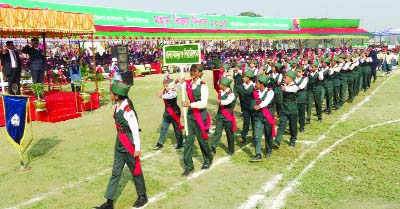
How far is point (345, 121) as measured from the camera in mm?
11641

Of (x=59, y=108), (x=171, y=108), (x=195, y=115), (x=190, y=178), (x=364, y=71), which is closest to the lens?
(x=190, y=178)

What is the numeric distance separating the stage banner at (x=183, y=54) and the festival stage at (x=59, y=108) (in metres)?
5.37

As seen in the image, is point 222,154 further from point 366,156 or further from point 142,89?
point 142,89

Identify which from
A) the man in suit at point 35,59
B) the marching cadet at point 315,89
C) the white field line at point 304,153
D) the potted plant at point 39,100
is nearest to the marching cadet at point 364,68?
the white field line at point 304,153

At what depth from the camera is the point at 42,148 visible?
962 centimetres

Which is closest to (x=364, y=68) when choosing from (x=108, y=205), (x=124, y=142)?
(x=124, y=142)

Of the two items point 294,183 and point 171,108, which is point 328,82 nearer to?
point 171,108

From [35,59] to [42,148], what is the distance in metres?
5.67

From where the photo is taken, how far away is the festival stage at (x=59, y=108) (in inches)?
509

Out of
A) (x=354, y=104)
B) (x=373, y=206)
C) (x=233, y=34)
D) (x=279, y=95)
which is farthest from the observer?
(x=233, y=34)

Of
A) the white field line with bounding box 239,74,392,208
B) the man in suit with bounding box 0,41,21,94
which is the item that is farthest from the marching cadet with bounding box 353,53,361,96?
the man in suit with bounding box 0,41,21,94

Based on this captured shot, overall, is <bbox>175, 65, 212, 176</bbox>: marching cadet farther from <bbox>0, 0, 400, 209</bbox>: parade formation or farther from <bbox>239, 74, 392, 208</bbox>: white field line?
<bbox>239, 74, 392, 208</bbox>: white field line

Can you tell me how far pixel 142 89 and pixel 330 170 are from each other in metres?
15.4

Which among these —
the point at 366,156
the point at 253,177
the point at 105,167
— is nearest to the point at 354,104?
the point at 366,156
